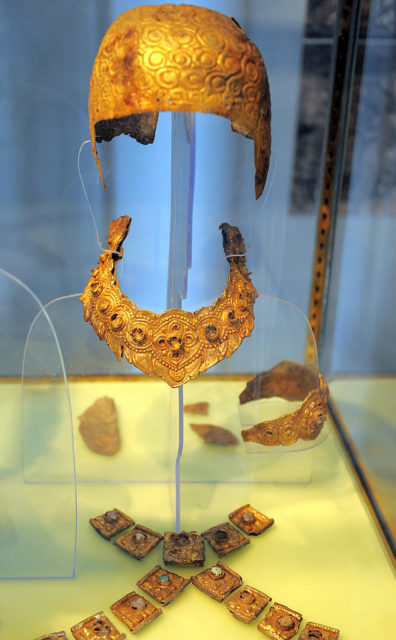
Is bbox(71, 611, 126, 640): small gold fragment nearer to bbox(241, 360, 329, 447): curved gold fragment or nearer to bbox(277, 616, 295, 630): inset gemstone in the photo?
bbox(277, 616, 295, 630): inset gemstone

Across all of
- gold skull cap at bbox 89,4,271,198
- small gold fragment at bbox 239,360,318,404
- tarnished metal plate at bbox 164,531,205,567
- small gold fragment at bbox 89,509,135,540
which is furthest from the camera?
small gold fragment at bbox 239,360,318,404

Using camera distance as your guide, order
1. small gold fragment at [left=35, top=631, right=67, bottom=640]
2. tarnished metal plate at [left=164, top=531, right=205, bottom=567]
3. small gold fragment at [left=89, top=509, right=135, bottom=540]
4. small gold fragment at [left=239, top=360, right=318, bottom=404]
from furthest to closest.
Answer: small gold fragment at [left=239, top=360, right=318, bottom=404] → small gold fragment at [left=89, top=509, right=135, bottom=540] → tarnished metal plate at [left=164, top=531, right=205, bottom=567] → small gold fragment at [left=35, top=631, right=67, bottom=640]

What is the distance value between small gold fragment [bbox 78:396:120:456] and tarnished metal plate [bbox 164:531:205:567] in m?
0.45

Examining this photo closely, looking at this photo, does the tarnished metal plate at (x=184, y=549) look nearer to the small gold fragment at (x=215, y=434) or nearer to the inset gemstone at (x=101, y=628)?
the inset gemstone at (x=101, y=628)

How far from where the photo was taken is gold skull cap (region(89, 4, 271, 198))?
123 cm

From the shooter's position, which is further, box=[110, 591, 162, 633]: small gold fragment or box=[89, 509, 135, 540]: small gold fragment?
box=[89, 509, 135, 540]: small gold fragment

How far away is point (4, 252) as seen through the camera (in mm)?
2084

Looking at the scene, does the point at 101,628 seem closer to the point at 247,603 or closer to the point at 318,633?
the point at 247,603

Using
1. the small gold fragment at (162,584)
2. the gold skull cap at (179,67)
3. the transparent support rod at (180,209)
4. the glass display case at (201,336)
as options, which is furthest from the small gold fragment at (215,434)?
the gold skull cap at (179,67)

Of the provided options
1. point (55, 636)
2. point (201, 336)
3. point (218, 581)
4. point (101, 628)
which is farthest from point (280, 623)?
point (201, 336)

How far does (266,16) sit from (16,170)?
93 centimetres

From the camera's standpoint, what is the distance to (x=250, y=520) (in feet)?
6.04

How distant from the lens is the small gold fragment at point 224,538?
1.71 m

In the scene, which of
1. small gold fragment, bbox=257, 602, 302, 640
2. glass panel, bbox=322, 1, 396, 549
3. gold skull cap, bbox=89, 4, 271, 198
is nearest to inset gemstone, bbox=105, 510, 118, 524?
small gold fragment, bbox=257, 602, 302, 640
